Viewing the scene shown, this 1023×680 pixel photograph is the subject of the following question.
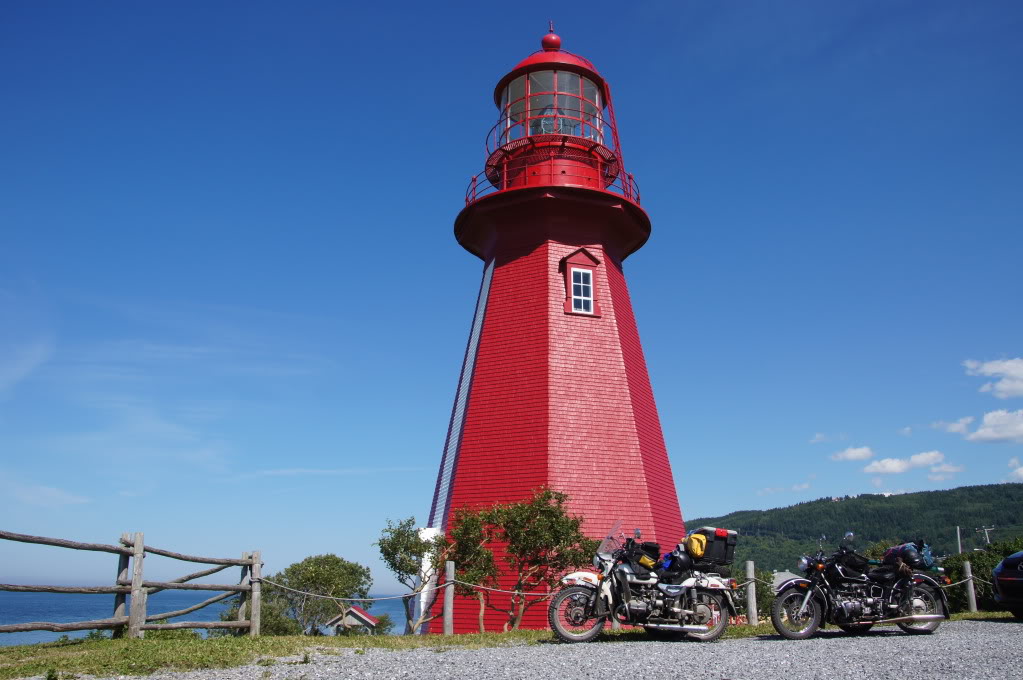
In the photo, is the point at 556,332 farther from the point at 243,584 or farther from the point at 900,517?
the point at 900,517

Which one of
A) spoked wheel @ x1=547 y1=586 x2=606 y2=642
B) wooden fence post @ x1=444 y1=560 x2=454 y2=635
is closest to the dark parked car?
spoked wheel @ x1=547 y1=586 x2=606 y2=642

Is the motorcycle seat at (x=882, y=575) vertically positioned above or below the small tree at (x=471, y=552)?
below

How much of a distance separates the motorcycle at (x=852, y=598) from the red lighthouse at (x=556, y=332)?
6.43 m

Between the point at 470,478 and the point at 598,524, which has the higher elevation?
the point at 470,478

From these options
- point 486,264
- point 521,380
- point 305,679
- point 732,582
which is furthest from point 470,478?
point 305,679

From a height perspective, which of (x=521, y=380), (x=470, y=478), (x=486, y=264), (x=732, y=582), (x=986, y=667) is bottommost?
(x=986, y=667)

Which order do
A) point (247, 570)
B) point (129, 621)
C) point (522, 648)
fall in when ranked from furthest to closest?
point (247, 570)
point (129, 621)
point (522, 648)

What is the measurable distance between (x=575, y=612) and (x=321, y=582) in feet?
66.1

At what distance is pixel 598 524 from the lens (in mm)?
16672

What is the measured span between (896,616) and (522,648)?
16.8 feet

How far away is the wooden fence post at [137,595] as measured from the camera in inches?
405

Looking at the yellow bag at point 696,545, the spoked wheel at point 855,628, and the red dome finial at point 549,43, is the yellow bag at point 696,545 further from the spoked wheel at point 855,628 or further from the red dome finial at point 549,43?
the red dome finial at point 549,43

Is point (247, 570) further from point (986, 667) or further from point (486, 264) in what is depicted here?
point (486, 264)

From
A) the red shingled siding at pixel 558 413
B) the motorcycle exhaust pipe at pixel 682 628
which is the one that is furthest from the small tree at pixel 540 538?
the motorcycle exhaust pipe at pixel 682 628
